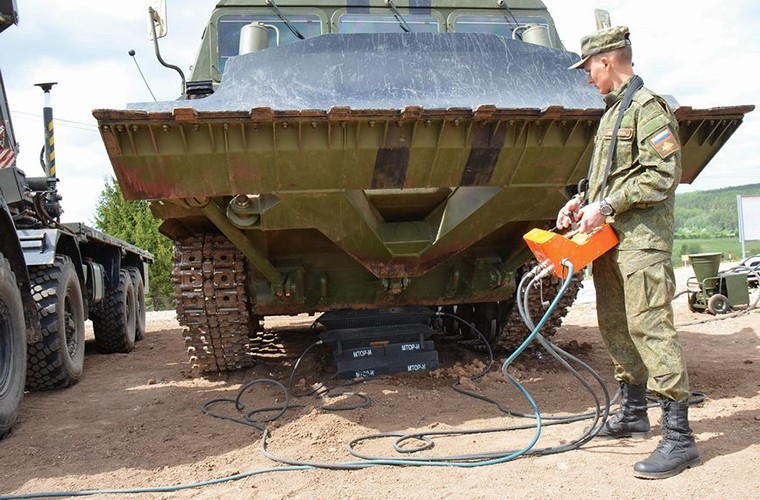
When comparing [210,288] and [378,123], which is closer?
[378,123]

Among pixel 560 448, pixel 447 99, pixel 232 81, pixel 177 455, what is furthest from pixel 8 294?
pixel 560 448

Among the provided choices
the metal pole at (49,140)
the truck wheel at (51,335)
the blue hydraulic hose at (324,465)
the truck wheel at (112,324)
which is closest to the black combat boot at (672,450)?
the blue hydraulic hose at (324,465)

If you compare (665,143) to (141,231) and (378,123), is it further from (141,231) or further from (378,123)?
(141,231)

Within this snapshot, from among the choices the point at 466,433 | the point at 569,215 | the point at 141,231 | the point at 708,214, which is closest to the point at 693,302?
the point at 466,433

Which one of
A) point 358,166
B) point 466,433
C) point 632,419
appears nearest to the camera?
point 632,419

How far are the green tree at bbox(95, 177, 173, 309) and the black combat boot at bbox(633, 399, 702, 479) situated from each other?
2097 cm

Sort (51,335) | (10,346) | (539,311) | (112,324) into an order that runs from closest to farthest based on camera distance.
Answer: (10,346) → (51,335) → (539,311) → (112,324)

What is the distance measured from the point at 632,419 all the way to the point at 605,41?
161 centimetres

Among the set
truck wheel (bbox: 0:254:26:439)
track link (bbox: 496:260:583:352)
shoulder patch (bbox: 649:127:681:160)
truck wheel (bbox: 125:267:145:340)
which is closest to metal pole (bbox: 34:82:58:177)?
truck wheel (bbox: 125:267:145:340)

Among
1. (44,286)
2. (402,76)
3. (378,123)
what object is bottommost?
(44,286)

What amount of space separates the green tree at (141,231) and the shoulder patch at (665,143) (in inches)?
826

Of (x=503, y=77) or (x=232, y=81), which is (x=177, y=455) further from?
(x=503, y=77)

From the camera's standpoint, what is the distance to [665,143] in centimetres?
273

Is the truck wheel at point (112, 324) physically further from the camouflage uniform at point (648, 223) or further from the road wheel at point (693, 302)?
the road wheel at point (693, 302)
